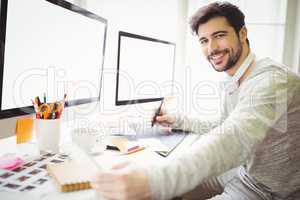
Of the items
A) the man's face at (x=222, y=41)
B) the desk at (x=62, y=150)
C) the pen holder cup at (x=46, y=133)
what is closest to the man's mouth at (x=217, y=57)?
the man's face at (x=222, y=41)

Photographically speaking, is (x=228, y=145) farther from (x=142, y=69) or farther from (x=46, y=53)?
(x=142, y=69)

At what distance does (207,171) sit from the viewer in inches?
21.6

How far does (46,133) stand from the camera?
792 mm

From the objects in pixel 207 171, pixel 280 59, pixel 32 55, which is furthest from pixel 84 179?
pixel 280 59

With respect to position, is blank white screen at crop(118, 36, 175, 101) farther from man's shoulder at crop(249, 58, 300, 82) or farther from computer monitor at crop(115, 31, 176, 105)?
man's shoulder at crop(249, 58, 300, 82)

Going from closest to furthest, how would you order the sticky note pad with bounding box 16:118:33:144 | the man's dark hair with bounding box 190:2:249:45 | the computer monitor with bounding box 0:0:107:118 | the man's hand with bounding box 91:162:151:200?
the man's hand with bounding box 91:162:151:200 < the computer monitor with bounding box 0:0:107:118 < the sticky note pad with bounding box 16:118:33:144 < the man's dark hair with bounding box 190:2:249:45

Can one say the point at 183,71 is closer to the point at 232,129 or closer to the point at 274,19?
the point at 274,19

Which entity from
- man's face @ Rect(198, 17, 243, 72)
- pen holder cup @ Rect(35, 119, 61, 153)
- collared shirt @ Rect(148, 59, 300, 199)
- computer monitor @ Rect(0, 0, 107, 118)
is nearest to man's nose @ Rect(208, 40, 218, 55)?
man's face @ Rect(198, 17, 243, 72)

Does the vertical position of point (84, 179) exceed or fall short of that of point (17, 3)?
it falls short

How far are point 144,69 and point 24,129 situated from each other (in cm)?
69

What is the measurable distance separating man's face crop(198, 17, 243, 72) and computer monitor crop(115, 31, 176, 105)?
34 cm

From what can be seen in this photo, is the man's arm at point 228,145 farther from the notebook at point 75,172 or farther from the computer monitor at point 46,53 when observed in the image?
the computer monitor at point 46,53

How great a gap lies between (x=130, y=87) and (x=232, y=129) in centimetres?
74

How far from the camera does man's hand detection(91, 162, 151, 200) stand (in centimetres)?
47
